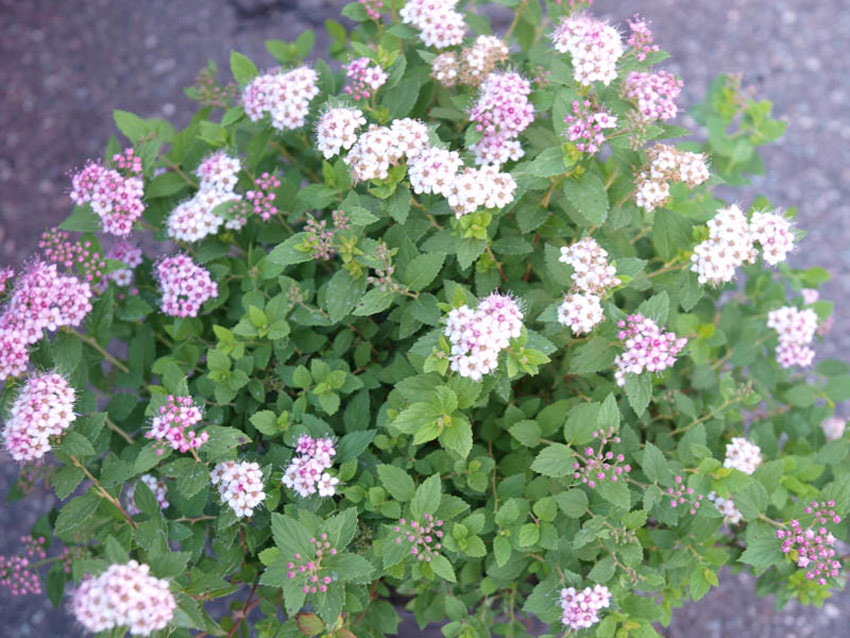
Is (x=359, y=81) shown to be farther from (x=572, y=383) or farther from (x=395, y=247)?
(x=572, y=383)

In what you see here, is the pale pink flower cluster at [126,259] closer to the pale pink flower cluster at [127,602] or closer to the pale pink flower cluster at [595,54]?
→ the pale pink flower cluster at [127,602]

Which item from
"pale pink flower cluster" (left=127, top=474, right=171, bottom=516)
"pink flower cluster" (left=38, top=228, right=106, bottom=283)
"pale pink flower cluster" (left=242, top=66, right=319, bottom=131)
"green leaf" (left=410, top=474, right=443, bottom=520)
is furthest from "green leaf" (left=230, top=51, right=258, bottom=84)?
"green leaf" (left=410, top=474, right=443, bottom=520)

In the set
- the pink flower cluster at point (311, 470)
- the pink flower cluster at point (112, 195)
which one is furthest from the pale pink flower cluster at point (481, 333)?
the pink flower cluster at point (112, 195)

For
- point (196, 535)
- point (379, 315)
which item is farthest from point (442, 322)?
point (196, 535)

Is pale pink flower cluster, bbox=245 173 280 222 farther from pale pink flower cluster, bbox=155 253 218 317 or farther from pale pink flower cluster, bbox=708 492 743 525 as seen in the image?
pale pink flower cluster, bbox=708 492 743 525

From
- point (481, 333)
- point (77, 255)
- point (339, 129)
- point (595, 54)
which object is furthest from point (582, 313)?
point (77, 255)

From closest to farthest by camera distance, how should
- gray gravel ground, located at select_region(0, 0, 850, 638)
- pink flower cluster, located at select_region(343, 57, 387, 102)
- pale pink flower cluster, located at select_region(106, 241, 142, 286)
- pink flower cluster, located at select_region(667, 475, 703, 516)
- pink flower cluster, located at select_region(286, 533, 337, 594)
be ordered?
1. pink flower cluster, located at select_region(286, 533, 337, 594)
2. pink flower cluster, located at select_region(667, 475, 703, 516)
3. pink flower cluster, located at select_region(343, 57, 387, 102)
4. pale pink flower cluster, located at select_region(106, 241, 142, 286)
5. gray gravel ground, located at select_region(0, 0, 850, 638)

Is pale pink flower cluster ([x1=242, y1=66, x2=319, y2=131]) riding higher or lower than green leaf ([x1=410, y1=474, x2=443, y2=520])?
higher

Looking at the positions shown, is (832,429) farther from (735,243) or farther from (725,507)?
(735,243)
